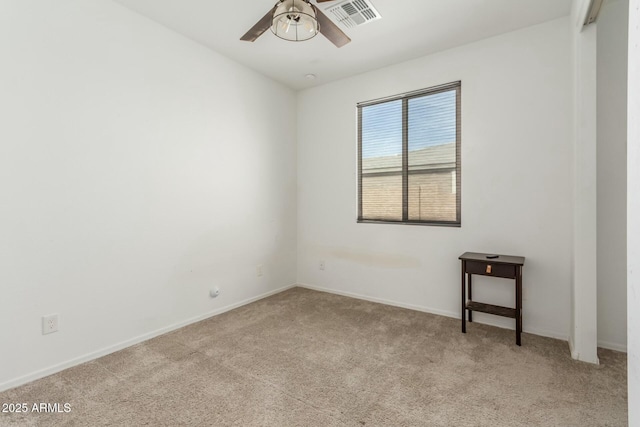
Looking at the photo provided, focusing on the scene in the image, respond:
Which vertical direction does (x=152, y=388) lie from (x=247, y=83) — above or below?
below

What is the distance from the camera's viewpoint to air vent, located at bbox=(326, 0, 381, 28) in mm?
2428

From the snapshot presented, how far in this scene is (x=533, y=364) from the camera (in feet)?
7.43

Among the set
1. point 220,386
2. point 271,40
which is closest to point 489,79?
point 271,40

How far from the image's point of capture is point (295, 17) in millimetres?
1922

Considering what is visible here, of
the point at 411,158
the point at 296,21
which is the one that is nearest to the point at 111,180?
the point at 296,21

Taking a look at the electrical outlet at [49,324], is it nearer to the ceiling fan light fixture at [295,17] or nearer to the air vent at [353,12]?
the ceiling fan light fixture at [295,17]

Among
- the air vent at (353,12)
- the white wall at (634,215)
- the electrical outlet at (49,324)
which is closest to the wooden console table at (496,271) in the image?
the white wall at (634,215)

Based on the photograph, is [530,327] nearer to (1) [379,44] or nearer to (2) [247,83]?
(1) [379,44]

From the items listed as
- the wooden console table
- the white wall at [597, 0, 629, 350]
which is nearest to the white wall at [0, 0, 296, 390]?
the wooden console table

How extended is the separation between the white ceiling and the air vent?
0.07 metres

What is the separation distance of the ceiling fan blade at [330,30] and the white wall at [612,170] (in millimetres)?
2066

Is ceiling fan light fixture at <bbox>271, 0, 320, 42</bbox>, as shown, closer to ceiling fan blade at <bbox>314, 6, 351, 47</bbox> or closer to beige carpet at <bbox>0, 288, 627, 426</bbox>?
ceiling fan blade at <bbox>314, 6, 351, 47</bbox>

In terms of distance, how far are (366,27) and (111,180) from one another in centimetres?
256

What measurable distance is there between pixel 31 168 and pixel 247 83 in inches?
90.3
